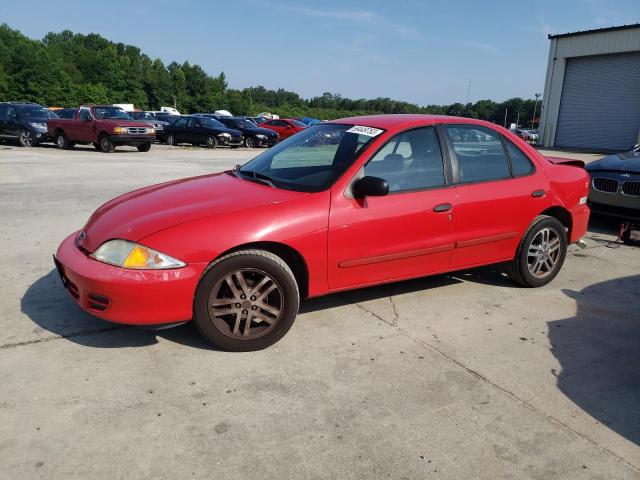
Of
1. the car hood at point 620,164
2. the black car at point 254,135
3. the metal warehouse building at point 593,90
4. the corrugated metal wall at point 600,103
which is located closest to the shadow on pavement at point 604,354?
the car hood at point 620,164

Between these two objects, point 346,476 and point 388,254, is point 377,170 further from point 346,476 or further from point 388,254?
point 346,476

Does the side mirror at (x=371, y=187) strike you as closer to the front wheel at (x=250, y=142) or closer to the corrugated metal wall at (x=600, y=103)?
the front wheel at (x=250, y=142)

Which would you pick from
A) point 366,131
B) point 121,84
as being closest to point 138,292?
point 366,131

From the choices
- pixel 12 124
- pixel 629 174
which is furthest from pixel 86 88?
pixel 629 174

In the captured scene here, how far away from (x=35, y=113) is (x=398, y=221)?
19947 millimetres

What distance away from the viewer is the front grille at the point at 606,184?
676cm

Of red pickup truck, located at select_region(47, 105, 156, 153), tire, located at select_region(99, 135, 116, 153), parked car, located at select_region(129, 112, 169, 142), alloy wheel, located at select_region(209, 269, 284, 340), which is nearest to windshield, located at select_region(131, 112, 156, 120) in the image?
parked car, located at select_region(129, 112, 169, 142)

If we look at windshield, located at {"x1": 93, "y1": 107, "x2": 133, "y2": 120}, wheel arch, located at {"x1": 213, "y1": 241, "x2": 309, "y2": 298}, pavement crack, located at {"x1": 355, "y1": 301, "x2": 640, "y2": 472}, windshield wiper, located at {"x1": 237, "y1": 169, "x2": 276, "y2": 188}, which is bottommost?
pavement crack, located at {"x1": 355, "y1": 301, "x2": 640, "y2": 472}

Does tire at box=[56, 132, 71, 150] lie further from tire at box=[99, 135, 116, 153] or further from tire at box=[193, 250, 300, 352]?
tire at box=[193, 250, 300, 352]

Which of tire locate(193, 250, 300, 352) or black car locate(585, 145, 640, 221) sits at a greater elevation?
black car locate(585, 145, 640, 221)

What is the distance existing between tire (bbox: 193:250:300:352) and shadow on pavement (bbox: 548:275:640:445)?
175 centimetres

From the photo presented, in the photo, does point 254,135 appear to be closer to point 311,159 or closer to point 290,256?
point 311,159

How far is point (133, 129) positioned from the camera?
17.6m

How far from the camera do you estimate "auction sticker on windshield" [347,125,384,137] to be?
12.5 ft
